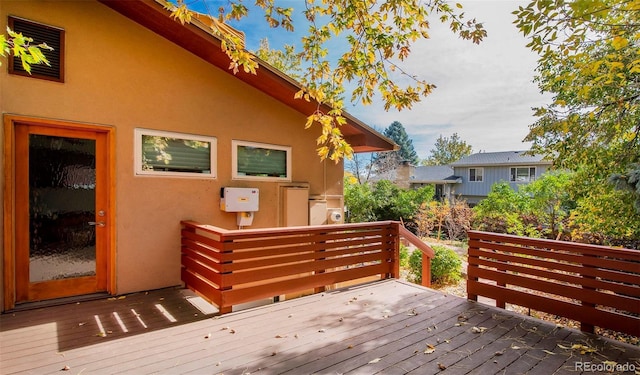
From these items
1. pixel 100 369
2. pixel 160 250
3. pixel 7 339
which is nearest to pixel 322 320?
pixel 100 369

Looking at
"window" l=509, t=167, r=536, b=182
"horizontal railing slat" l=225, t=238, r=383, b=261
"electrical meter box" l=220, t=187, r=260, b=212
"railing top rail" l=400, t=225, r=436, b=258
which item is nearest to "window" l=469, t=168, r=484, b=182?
"window" l=509, t=167, r=536, b=182

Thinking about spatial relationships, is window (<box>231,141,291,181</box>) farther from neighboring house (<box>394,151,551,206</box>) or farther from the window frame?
the window frame

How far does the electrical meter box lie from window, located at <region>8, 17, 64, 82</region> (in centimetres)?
238

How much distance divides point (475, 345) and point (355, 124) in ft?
12.4

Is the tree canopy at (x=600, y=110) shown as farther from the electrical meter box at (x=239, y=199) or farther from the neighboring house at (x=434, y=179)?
the neighboring house at (x=434, y=179)

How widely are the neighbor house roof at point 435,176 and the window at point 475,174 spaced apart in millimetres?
887

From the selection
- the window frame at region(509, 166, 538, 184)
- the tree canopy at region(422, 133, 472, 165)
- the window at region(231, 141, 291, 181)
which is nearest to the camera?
the window at region(231, 141, 291, 181)

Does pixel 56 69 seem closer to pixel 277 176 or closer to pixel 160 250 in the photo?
pixel 160 250

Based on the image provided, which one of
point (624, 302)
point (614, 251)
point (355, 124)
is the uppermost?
point (355, 124)

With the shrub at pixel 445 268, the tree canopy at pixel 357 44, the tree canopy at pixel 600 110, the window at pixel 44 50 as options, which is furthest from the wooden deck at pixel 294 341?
the shrub at pixel 445 268

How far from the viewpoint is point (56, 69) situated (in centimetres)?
355

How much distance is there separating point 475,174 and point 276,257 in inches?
920

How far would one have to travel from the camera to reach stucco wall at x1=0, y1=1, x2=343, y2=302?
354 cm

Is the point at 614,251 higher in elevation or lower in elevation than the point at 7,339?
higher
